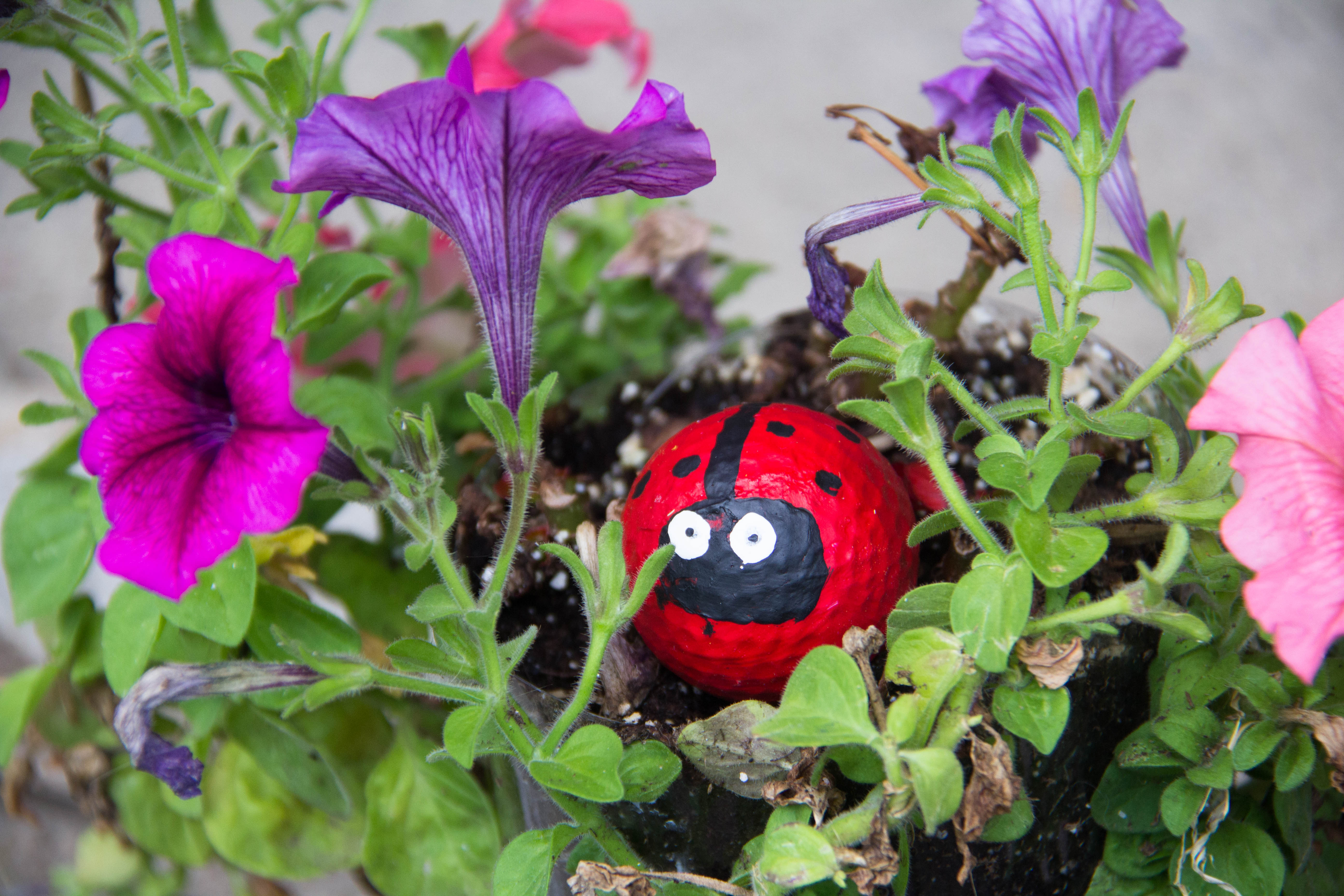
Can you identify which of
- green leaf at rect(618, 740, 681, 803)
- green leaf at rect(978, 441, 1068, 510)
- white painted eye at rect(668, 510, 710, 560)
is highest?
green leaf at rect(978, 441, 1068, 510)

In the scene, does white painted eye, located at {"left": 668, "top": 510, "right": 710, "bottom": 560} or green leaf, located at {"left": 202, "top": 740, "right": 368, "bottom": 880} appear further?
green leaf, located at {"left": 202, "top": 740, "right": 368, "bottom": 880}

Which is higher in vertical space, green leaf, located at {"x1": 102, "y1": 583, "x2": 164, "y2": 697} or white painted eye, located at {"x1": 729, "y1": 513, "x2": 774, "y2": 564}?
white painted eye, located at {"x1": 729, "y1": 513, "x2": 774, "y2": 564}

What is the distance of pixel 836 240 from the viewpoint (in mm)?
334

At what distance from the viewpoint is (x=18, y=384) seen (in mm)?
1004

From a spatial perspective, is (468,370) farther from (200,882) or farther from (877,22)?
(877,22)

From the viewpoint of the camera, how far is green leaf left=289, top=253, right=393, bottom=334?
39cm

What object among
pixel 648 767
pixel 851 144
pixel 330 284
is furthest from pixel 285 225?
pixel 851 144

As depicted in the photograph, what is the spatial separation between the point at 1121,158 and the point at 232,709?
0.44m

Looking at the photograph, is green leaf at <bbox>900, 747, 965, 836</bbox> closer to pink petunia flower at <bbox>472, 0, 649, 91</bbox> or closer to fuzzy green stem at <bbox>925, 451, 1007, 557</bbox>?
fuzzy green stem at <bbox>925, 451, 1007, 557</bbox>

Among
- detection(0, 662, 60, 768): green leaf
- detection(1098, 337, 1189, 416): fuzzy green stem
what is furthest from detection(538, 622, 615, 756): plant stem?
detection(0, 662, 60, 768): green leaf

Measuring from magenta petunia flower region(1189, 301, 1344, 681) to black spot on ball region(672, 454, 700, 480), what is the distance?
0.49 feet

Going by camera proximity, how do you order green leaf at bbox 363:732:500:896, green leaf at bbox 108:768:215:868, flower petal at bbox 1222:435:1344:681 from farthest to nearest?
green leaf at bbox 108:768:215:868
green leaf at bbox 363:732:500:896
flower petal at bbox 1222:435:1344:681

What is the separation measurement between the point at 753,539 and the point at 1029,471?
85 millimetres

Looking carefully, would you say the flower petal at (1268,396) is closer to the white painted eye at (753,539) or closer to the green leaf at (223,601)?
the white painted eye at (753,539)
